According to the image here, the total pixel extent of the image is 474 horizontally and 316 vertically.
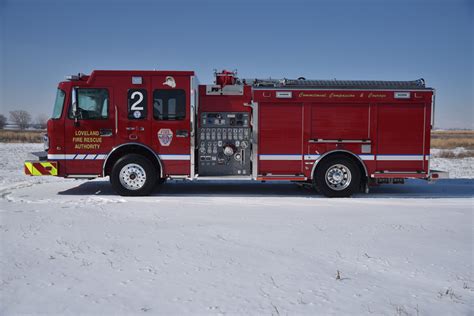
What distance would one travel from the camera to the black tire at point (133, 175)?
873cm

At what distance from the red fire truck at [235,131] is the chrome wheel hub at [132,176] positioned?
Result: 0.07 ft

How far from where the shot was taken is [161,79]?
8.84m

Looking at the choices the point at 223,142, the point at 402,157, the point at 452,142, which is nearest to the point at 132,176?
the point at 223,142

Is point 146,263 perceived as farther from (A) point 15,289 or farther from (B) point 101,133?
(B) point 101,133

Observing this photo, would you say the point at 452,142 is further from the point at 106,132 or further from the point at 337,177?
the point at 106,132

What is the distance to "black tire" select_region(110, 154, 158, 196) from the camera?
8.73 meters

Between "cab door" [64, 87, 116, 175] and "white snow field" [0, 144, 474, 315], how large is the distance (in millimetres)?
1076

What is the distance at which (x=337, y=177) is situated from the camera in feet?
29.8

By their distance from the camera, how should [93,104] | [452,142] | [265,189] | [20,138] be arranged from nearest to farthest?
[93,104], [265,189], [20,138], [452,142]

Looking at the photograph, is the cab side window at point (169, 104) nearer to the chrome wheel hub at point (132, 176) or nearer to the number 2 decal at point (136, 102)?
the number 2 decal at point (136, 102)

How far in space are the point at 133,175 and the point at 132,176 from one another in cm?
3

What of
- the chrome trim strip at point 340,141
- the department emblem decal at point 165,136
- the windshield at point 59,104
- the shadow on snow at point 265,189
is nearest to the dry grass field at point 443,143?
the shadow on snow at point 265,189

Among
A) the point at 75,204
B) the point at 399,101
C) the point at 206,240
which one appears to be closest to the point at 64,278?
the point at 206,240

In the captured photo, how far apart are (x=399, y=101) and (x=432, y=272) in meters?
5.76
